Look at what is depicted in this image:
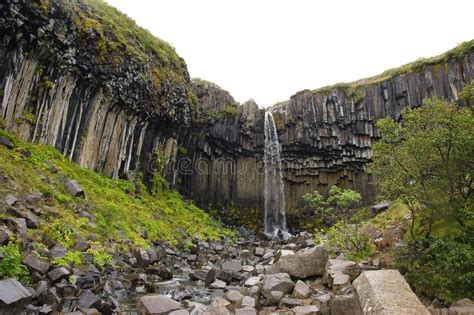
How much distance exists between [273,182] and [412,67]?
61.2ft

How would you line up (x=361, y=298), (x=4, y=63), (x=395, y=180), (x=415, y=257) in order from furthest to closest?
(x=4, y=63) < (x=395, y=180) < (x=415, y=257) < (x=361, y=298)

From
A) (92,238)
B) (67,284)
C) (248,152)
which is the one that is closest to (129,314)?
(67,284)

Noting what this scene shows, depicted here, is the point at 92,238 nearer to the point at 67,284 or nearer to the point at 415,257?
the point at 67,284

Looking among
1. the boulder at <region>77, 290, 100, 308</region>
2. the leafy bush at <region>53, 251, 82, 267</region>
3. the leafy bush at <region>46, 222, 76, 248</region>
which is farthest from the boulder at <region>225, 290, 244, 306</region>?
the leafy bush at <region>46, 222, 76, 248</region>

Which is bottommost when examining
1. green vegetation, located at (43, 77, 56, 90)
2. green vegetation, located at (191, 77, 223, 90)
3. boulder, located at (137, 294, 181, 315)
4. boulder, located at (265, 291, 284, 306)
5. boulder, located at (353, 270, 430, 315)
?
boulder, located at (137, 294, 181, 315)

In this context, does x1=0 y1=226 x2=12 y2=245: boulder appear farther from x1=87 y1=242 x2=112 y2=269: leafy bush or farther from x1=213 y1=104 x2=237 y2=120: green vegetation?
x1=213 y1=104 x2=237 y2=120: green vegetation

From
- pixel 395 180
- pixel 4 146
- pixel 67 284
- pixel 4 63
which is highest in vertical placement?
pixel 4 63

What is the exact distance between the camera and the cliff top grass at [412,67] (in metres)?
30.7

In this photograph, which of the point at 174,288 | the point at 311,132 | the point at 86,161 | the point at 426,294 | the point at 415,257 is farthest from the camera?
the point at 311,132

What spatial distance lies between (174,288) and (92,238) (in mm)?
3941

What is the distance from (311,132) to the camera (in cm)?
3631

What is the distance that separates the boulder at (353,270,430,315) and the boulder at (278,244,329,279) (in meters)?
3.31

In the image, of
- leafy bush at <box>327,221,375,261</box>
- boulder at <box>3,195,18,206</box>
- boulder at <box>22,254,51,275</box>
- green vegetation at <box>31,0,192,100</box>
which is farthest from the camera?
green vegetation at <box>31,0,192,100</box>

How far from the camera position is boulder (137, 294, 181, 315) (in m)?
Result: 7.75
